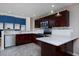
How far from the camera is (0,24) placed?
4.84 feet

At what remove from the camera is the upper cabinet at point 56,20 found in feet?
5.62

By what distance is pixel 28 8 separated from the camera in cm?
161

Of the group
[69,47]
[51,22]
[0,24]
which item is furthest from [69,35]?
[0,24]

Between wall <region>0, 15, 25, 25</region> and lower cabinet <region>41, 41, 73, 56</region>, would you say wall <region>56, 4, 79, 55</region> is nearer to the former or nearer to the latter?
lower cabinet <region>41, 41, 73, 56</region>

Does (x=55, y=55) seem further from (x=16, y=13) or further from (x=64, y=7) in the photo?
(x=16, y=13)

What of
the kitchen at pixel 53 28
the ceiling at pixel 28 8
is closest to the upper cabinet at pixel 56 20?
the kitchen at pixel 53 28

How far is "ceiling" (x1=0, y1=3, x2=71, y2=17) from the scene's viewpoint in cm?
152

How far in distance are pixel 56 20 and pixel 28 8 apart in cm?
59

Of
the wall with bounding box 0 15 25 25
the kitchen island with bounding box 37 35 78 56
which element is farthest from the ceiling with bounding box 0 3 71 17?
the kitchen island with bounding box 37 35 78 56

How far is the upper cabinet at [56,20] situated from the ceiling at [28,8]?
0.40ft

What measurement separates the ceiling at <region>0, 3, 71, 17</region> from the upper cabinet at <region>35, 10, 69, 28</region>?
0.12 metres

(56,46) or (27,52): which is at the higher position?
(56,46)

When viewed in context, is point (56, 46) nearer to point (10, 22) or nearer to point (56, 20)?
point (56, 20)

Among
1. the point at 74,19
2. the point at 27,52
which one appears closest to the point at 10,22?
the point at 27,52
